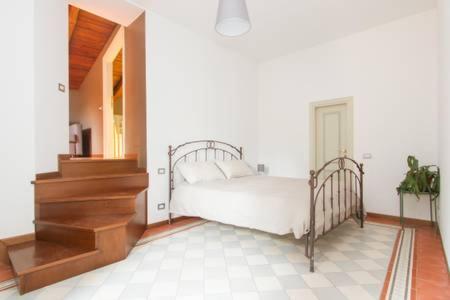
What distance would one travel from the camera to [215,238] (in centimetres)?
279

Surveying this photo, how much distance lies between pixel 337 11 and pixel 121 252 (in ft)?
13.2

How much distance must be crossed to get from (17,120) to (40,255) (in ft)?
4.45

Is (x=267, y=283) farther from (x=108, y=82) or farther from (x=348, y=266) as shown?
(x=108, y=82)

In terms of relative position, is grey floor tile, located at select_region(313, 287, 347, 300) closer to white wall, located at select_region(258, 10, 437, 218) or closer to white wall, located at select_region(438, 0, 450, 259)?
white wall, located at select_region(438, 0, 450, 259)

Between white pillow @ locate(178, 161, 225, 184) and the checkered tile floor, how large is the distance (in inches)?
32.9

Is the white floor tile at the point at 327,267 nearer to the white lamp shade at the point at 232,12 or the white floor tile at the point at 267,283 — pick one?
the white floor tile at the point at 267,283

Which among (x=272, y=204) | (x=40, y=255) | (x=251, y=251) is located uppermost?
(x=272, y=204)

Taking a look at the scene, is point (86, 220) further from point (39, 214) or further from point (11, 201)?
point (11, 201)

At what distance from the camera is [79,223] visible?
2.18 m

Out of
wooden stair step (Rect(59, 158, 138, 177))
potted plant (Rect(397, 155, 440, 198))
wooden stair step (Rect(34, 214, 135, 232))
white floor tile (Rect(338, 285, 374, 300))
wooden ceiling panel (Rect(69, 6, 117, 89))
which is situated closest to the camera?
white floor tile (Rect(338, 285, 374, 300))

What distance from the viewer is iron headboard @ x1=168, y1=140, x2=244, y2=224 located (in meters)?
3.52

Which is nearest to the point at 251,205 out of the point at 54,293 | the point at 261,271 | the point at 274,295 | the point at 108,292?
the point at 261,271

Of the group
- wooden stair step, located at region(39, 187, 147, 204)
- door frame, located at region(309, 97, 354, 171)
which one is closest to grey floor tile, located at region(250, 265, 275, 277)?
wooden stair step, located at region(39, 187, 147, 204)

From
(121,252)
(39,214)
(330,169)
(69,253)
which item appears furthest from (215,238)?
(330,169)
